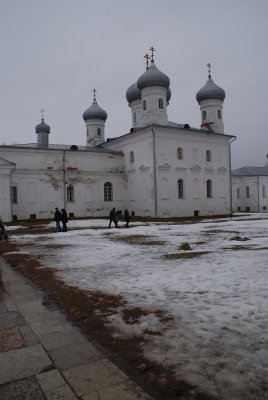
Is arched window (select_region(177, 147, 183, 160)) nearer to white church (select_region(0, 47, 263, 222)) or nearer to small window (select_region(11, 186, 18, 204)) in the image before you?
white church (select_region(0, 47, 263, 222))

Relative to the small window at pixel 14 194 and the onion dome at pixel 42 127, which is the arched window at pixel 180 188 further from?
the onion dome at pixel 42 127

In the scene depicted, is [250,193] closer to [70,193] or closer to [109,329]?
[70,193]

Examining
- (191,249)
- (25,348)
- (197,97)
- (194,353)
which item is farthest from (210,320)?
(197,97)

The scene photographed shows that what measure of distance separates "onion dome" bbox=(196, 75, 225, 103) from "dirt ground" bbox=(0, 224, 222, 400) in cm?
3442

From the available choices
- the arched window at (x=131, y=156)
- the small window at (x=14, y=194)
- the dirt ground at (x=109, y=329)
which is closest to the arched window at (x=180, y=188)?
the arched window at (x=131, y=156)

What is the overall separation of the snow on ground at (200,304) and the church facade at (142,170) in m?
22.9

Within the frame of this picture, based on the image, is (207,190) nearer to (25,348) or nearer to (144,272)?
(144,272)

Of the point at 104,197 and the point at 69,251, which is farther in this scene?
the point at 104,197

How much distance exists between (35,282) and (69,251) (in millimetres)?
4161

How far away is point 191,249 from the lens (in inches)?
434

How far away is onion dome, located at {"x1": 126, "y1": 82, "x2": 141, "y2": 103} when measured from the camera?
39994mm

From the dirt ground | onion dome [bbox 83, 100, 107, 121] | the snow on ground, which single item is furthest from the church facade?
the dirt ground

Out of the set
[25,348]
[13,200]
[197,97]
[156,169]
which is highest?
[197,97]

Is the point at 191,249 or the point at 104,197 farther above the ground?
the point at 104,197
